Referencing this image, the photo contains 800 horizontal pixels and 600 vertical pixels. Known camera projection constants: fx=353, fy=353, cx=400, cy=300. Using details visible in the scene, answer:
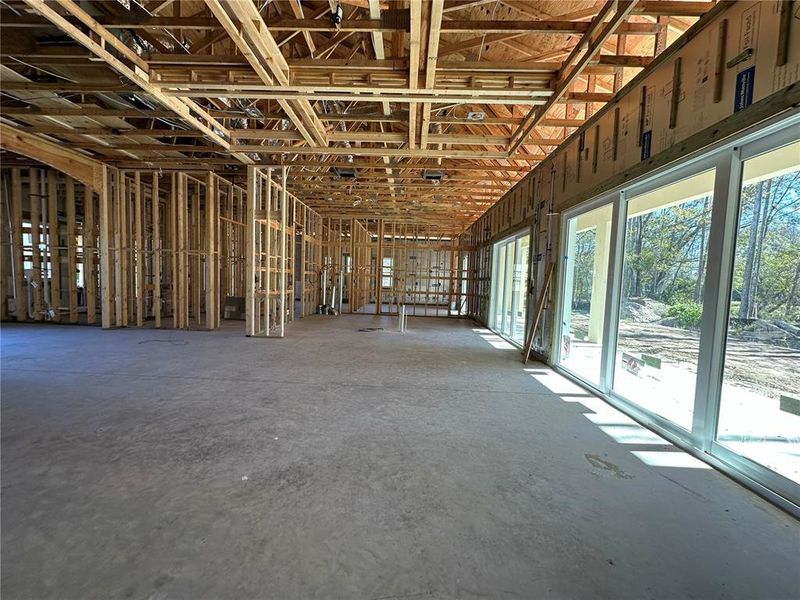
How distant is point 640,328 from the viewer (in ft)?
13.9

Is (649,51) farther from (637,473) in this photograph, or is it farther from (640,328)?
(637,473)

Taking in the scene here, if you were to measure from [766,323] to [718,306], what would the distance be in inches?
11.5

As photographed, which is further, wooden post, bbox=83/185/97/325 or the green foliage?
wooden post, bbox=83/185/97/325

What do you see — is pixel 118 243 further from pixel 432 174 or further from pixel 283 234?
pixel 432 174

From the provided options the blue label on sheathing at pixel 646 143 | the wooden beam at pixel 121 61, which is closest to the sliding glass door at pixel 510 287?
the blue label on sheathing at pixel 646 143

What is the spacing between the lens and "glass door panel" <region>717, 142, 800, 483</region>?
8.04 ft

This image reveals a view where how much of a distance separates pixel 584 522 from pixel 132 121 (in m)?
9.01

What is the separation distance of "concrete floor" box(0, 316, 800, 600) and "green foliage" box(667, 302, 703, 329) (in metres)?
1.19

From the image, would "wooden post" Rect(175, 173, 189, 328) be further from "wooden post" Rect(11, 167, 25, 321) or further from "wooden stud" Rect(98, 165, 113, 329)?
"wooden post" Rect(11, 167, 25, 321)

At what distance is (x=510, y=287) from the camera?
960 centimetres

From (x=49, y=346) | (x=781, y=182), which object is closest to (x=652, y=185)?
(x=781, y=182)

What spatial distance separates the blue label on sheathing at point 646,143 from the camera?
12.0ft

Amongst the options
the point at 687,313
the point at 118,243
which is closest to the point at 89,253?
the point at 118,243

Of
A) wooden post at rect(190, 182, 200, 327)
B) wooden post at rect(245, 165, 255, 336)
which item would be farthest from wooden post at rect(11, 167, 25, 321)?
wooden post at rect(245, 165, 255, 336)
